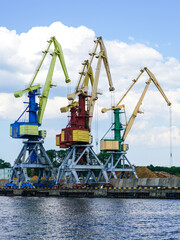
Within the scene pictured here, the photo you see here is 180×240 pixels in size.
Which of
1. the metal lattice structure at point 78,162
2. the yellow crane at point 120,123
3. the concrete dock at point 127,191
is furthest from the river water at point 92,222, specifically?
the yellow crane at point 120,123

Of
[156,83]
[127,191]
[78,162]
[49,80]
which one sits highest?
[156,83]

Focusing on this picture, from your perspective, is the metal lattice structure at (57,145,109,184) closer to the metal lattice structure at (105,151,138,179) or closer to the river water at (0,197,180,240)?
the metal lattice structure at (105,151,138,179)

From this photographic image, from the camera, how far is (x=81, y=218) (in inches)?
2613

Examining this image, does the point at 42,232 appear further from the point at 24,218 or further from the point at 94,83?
the point at 94,83

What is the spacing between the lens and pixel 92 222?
62250 millimetres

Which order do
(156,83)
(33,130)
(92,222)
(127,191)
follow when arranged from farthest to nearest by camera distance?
1. (156,83)
2. (33,130)
3. (127,191)
4. (92,222)

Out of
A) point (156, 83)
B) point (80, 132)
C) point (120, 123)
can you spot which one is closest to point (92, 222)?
point (80, 132)

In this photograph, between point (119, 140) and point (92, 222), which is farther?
point (119, 140)

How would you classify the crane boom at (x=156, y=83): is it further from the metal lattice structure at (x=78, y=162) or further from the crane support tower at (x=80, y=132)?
the metal lattice structure at (x=78, y=162)

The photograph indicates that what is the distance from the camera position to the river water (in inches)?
2076

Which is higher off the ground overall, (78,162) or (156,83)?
(156,83)

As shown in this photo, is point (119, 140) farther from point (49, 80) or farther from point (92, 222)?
point (92, 222)

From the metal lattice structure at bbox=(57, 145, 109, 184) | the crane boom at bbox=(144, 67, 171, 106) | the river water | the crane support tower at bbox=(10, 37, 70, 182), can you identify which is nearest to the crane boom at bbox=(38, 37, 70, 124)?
the crane support tower at bbox=(10, 37, 70, 182)

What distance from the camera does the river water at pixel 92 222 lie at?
173 feet
